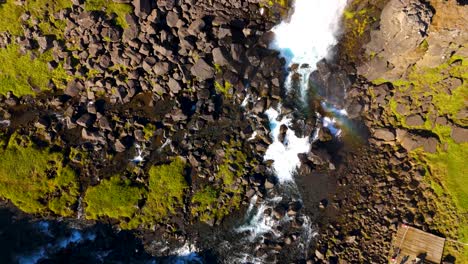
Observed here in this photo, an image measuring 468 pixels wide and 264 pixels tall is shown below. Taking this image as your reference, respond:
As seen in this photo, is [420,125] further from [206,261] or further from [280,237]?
[206,261]

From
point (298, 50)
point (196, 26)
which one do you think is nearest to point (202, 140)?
point (196, 26)

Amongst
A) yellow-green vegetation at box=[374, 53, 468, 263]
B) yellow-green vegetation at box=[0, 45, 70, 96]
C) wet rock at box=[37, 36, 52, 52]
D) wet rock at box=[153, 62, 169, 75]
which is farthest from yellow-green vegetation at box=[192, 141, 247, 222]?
wet rock at box=[37, 36, 52, 52]

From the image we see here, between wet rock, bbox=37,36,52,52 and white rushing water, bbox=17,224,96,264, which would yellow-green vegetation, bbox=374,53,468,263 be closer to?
white rushing water, bbox=17,224,96,264

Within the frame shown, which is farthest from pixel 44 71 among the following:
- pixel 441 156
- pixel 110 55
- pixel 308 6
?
pixel 441 156

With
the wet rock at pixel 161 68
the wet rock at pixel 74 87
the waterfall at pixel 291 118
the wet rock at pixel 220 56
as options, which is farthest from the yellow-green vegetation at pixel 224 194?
the wet rock at pixel 74 87

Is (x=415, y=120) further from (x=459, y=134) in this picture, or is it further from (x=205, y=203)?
(x=205, y=203)
